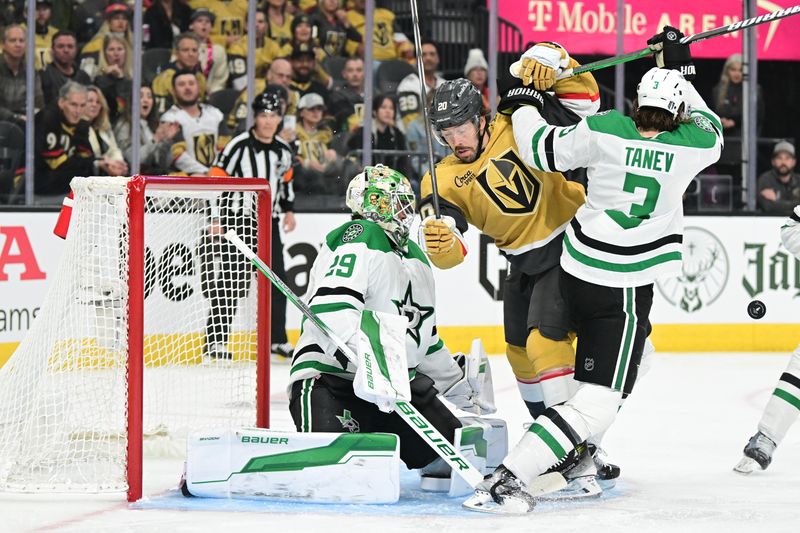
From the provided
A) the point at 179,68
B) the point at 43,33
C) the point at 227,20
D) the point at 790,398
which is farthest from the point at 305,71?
the point at 790,398

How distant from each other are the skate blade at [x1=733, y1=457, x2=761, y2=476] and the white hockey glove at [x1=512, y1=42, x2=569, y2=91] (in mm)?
1171

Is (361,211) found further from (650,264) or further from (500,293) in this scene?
(500,293)

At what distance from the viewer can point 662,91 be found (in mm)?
3252

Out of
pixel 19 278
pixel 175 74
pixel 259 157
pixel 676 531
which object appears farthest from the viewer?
pixel 175 74

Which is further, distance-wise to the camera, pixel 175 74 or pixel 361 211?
pixel 175 74

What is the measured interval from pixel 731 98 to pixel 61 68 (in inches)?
139

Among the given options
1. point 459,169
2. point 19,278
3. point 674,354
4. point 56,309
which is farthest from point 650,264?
point 674,354

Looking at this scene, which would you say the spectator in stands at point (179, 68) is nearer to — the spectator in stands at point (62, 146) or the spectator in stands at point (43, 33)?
the spectator in stands at point (62, 146)

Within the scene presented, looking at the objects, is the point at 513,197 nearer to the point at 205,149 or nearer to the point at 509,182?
the point at 509,182

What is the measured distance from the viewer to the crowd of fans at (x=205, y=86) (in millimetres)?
6695

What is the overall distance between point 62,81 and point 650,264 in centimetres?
420

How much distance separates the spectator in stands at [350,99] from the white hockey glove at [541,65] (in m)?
3.76

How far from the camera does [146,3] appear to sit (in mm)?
7039

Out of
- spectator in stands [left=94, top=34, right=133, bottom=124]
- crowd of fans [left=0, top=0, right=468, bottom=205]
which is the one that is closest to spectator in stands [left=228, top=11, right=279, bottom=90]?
crowd of fans [left=0, top=0, right=468, bottom=205]
